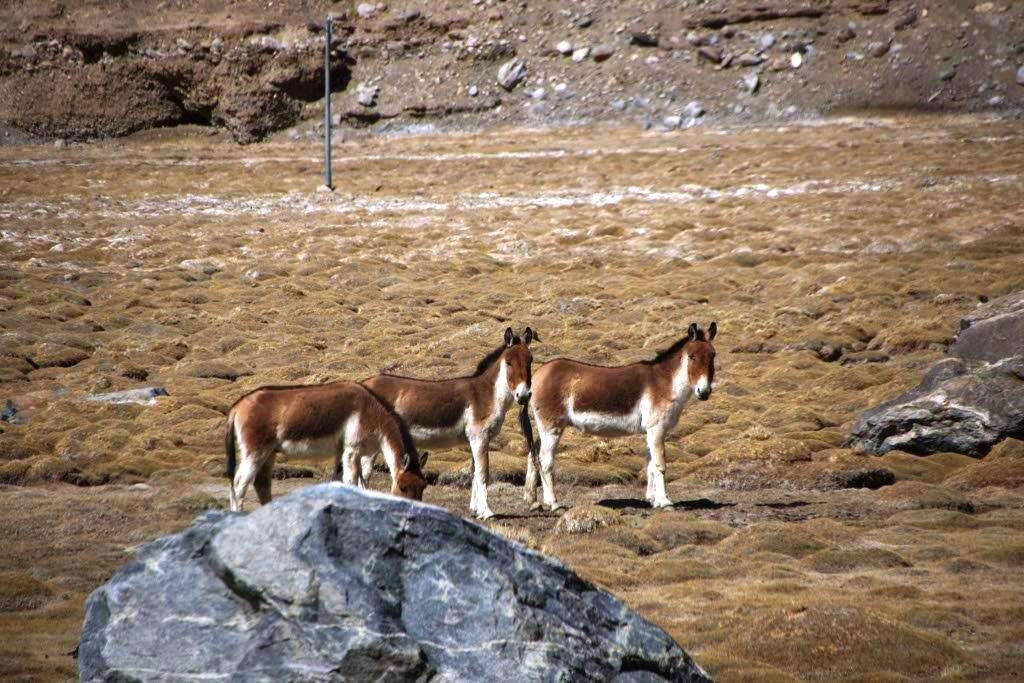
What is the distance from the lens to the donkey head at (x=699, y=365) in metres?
16.8

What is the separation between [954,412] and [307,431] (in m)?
10.8

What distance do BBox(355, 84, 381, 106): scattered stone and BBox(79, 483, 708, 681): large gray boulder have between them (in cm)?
6185

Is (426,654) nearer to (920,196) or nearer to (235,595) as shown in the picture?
(235,595)

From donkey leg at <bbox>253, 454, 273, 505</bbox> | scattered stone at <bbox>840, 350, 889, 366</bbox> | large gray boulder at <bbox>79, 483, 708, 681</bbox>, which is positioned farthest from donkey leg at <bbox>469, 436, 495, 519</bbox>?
scattered stone at <bbox>840, 350, 889, 366</bbox>

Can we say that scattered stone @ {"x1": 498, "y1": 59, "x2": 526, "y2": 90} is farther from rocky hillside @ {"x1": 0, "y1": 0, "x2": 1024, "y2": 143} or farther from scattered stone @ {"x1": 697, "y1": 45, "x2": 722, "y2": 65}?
scattered stone @ {"x1": 697, "y1": 45, "x2": 722, "y2": 65}

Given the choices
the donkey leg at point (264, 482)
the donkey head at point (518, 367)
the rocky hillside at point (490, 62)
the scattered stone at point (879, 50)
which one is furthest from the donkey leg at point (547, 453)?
the scattered stone at point (879, 50)

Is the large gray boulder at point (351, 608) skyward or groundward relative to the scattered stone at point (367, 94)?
groundward

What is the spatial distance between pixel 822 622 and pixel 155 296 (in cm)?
2658

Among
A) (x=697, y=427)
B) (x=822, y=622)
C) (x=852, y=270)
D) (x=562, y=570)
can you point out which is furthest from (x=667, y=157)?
(x=562, y=570)

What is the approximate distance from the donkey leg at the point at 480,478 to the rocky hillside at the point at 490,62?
151 feet

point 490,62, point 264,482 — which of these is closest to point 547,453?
point 264,482

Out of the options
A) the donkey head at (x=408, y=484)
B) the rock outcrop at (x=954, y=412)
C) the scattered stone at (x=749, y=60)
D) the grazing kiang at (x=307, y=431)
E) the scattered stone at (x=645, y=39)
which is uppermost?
the scattered stone at (x=645, y=39)

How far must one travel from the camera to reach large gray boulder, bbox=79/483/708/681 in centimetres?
741

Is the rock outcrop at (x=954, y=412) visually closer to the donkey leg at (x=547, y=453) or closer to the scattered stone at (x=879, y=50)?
the donkey leg at (x=547, y=453)
